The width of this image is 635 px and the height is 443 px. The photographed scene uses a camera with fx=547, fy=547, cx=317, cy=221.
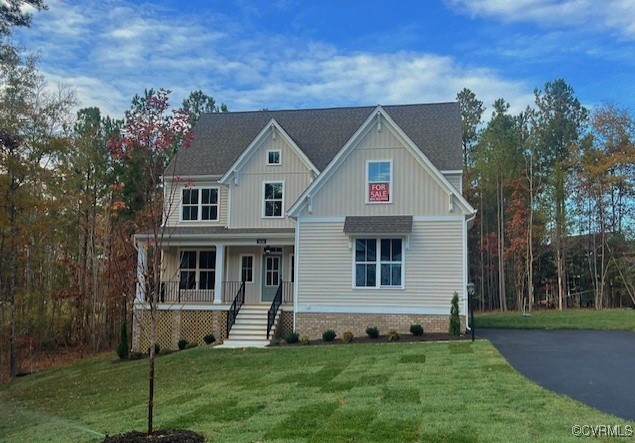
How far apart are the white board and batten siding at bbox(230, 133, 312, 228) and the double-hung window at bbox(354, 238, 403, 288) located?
4.24 metres

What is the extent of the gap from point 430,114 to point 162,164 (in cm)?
1741

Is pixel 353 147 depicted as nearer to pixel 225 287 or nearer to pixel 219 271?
pixel 219 271

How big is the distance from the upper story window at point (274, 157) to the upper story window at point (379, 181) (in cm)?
433

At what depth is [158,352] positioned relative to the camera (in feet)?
62.2

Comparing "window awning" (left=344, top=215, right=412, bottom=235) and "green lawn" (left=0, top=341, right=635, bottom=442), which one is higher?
"window awning" (left=344, top=215, right=412, bottom=235)

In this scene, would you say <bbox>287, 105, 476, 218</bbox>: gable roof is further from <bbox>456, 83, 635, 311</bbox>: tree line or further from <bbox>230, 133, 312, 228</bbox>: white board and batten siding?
<bbox>456, 83, 635, 311</bbox>: tree line

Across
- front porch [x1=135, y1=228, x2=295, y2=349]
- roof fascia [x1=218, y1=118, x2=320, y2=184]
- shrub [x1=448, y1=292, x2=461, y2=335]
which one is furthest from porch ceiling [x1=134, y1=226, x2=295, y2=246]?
shrub [x1=448, y1=292, x2=461, y2=335]

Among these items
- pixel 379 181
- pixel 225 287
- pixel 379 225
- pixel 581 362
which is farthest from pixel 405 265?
pixel 225 287

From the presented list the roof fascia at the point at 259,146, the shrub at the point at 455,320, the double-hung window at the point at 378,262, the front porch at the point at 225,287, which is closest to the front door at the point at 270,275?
the front porch at the point at 225,287

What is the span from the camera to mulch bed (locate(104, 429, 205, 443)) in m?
6.57

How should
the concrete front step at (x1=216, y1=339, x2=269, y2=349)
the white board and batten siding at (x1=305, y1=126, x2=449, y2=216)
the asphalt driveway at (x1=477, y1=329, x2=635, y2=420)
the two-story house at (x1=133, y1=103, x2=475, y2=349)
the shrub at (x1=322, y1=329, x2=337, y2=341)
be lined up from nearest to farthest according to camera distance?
the asphalt driveway at (x1=477, y1=329, x2=635, y2=420)
the concrete front step at (x1=216, y1=339, x2=269, y2=349)
the shrub at (x1=322, y1=329, x2=337, y2=341)
the two-story house at (x1=133, y1=103, x2=475, y2=349)
the white board and batten siding at (x1=305, y1=126, x2=449, y2=216)

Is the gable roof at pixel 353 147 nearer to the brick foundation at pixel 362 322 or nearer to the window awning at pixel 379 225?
the window awning at pixel 379 225

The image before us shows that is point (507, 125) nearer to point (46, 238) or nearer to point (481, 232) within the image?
point (481, 232)

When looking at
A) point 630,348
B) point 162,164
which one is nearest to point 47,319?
point 162,164
